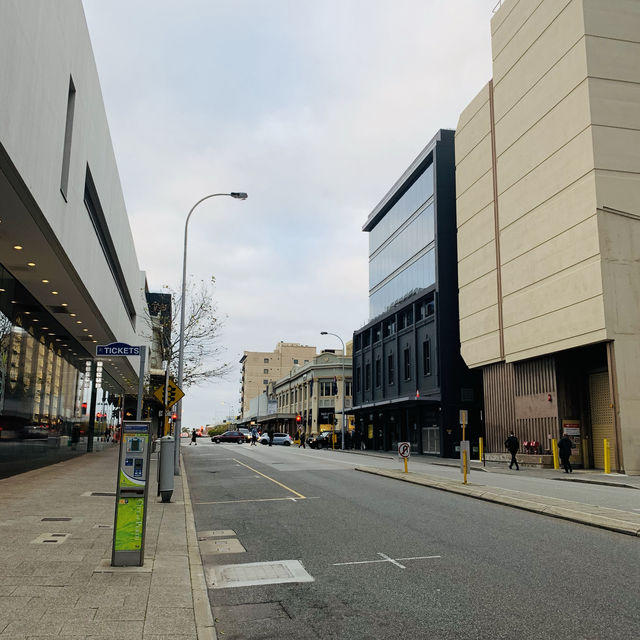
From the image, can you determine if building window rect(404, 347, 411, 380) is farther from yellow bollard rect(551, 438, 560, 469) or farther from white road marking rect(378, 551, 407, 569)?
white road marking rect(378, 551, 407, 569)

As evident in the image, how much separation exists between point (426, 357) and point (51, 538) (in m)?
40.4

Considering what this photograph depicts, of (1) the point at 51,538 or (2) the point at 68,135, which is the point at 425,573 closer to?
(1) the point at 51,538

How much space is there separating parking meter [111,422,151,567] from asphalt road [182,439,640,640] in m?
1.21

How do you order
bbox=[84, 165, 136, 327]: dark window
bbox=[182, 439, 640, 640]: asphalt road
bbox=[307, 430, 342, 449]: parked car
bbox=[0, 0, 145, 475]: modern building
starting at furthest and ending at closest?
bbox=[307, 430, 342, 449]: parked car
bbox=[84, 165, 136, 327]: dark window
bbox=[0, 0, 145, 475]: modern building
bbox=[182, 439, 640, 640]: asphalt road

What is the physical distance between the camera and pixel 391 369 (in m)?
56.2

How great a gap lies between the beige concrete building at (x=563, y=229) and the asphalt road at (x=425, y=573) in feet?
53.4

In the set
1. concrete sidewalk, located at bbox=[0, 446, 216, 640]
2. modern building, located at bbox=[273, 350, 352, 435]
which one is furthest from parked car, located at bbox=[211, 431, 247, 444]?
concrete sidewalk, located at bbox=[0, 446, 216, 640]

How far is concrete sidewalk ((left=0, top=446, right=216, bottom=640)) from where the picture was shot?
5.48 m

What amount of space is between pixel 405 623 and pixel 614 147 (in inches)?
1083

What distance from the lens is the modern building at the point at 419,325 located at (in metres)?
45.0

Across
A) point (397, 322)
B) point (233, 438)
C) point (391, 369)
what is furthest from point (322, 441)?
point (397, 322)

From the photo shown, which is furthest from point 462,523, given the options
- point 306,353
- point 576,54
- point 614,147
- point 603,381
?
point 306,353

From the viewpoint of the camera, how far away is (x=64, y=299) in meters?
22.9

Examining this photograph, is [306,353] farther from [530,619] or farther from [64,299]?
[530,619]
